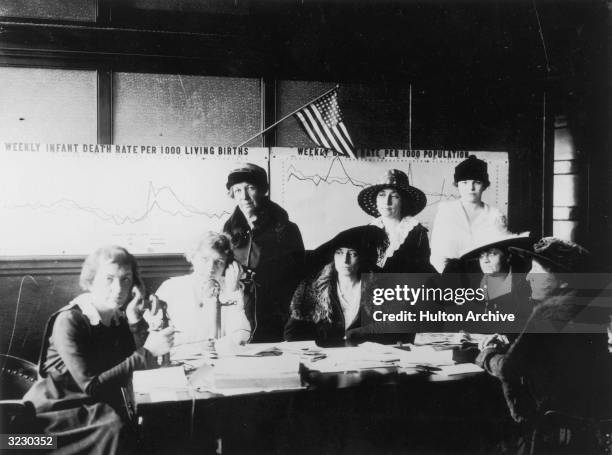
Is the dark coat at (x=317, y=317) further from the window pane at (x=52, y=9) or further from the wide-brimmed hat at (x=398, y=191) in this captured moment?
the window pane at (x=52, y=9)

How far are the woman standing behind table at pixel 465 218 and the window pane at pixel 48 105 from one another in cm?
193

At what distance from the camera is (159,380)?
2.66m

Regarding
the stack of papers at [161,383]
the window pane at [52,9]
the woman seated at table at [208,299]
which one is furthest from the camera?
the woman seated at table at [208,299]

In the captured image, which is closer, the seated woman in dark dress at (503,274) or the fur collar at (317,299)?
the fur collar at (317,299)

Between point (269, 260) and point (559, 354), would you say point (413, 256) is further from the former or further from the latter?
point (559, 354)

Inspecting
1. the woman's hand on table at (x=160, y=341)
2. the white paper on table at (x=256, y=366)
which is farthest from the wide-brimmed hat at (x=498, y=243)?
the woman's hand on table at (x=160, y=341)

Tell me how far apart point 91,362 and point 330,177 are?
1540 mm

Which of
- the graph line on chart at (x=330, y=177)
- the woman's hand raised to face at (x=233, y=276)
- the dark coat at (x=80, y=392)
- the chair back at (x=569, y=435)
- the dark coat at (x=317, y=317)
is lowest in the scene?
the chair back at (x=569, y=435)

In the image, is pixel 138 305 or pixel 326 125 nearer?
pixel 138 305

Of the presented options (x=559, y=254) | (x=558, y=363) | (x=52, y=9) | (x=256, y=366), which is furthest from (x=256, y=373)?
(x=52, y=9)

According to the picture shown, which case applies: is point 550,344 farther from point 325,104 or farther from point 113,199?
point 113,199

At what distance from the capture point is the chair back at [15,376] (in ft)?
9.07

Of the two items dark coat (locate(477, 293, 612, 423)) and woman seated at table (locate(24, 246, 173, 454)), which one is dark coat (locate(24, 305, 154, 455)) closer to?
woman seated at table (locate(24, 246, 173, 454))

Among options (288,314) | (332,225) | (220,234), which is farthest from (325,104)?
(288,314)
